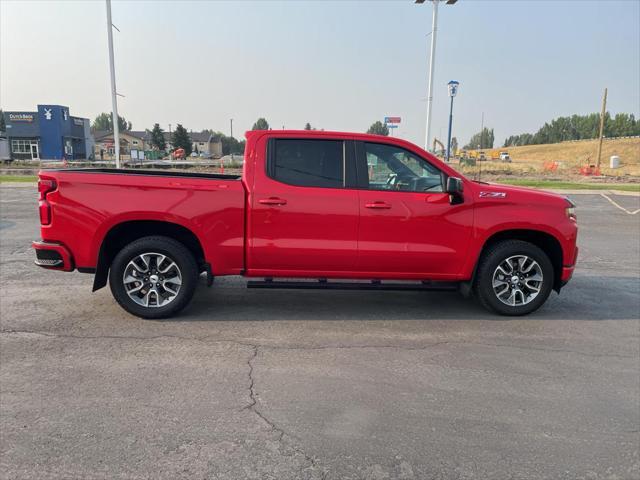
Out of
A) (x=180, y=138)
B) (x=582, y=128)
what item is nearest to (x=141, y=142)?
(x=180, y=138)

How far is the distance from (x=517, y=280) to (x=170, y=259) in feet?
12.4

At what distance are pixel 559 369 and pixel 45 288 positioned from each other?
5.91 m

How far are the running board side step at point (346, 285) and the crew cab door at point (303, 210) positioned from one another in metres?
0.12

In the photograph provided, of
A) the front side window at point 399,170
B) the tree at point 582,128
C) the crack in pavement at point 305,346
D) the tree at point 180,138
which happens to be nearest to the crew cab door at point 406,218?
the front side window at point 399,170

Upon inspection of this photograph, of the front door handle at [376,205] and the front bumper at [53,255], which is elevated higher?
the front door handle at [376,205]

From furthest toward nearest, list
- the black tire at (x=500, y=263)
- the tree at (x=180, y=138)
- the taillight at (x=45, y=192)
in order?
the tree at (x=180, y=138)
the black tire at (x=500, y=263)
the taillight at (x=45, y=192)

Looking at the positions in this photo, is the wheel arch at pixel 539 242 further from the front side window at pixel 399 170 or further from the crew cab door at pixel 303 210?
the crew cab door at pixel 303 210

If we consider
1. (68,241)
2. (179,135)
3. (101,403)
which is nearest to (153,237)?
(68,241)

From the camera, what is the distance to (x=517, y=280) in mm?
5188

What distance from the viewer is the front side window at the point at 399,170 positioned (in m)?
5.00

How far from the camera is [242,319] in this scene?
4996 millimetres

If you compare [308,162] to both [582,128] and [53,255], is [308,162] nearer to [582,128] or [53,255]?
[53,255]

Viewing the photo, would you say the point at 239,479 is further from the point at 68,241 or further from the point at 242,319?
the point at 68,241

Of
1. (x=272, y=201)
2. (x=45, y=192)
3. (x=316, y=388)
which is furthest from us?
(x=272, y=201)
